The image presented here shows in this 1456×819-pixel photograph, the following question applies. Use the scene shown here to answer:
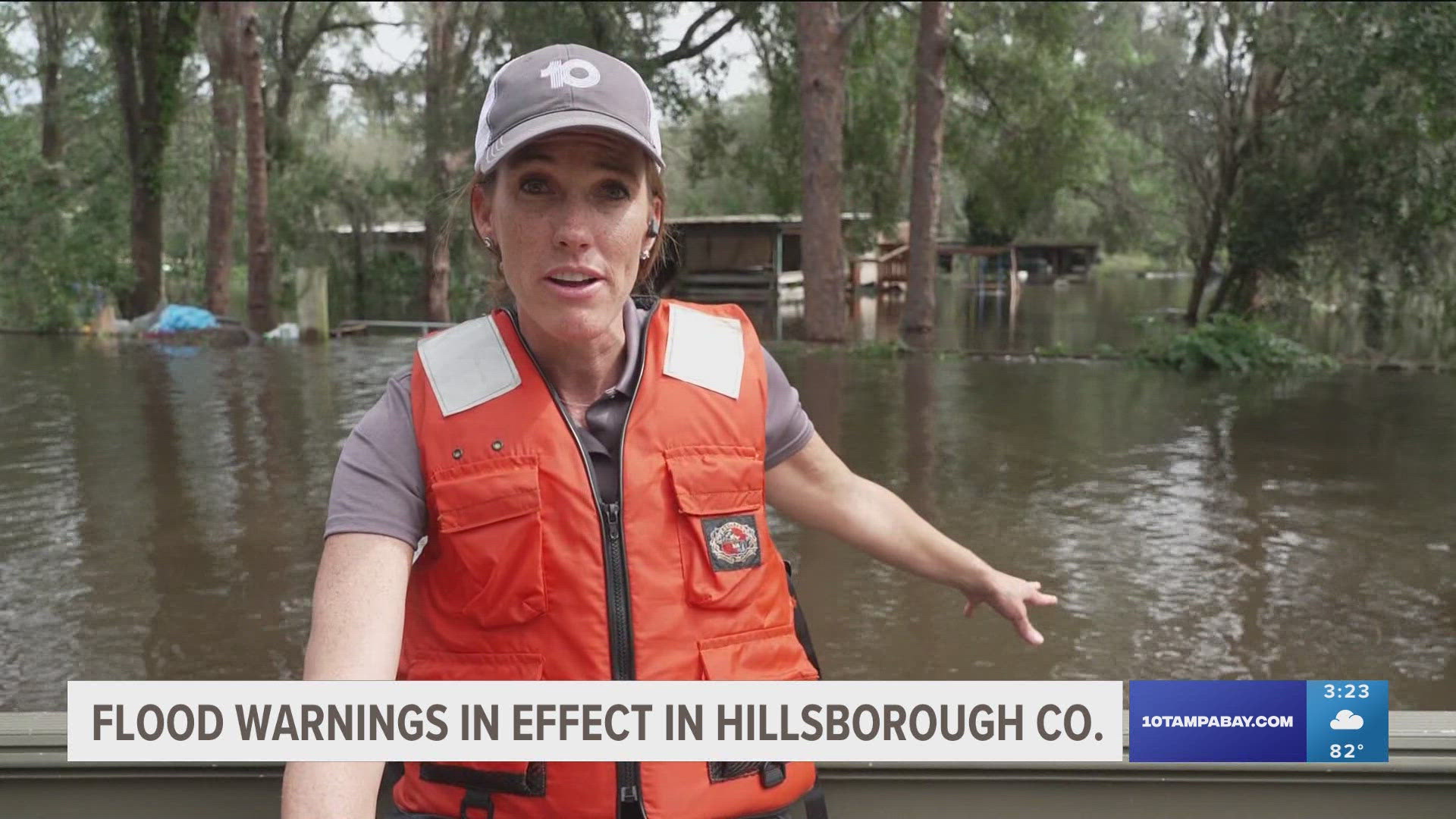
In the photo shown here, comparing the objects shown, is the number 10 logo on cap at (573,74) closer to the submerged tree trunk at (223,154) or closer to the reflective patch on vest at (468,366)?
the reflective patch on vest at (468,366)

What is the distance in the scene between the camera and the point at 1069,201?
58156 mm

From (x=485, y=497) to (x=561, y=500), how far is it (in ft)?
0.39

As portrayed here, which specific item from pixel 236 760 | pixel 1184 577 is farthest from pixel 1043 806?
pixel 1184 577

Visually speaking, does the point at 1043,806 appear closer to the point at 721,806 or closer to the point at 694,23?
the point at 721,806

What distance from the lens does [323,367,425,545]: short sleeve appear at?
2.16 metres

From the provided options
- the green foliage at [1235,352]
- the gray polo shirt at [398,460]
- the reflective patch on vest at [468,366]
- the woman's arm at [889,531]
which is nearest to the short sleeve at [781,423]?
the woman's arm at [889,531]

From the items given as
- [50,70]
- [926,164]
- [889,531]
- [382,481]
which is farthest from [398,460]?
[50,70]

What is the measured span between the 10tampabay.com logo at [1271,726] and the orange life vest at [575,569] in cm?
77

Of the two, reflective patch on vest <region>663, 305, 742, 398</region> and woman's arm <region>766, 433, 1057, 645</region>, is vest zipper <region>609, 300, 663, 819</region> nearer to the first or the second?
reflective patch on vest <region>663, 305, 742, 398</region>

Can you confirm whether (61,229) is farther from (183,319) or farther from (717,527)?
(717,527)

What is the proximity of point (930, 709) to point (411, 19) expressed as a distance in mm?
35640

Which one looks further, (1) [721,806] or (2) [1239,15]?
(2) [1239,15]

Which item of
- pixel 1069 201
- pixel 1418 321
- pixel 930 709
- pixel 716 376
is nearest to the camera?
pixel 716 376

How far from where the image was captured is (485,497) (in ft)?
7.27
